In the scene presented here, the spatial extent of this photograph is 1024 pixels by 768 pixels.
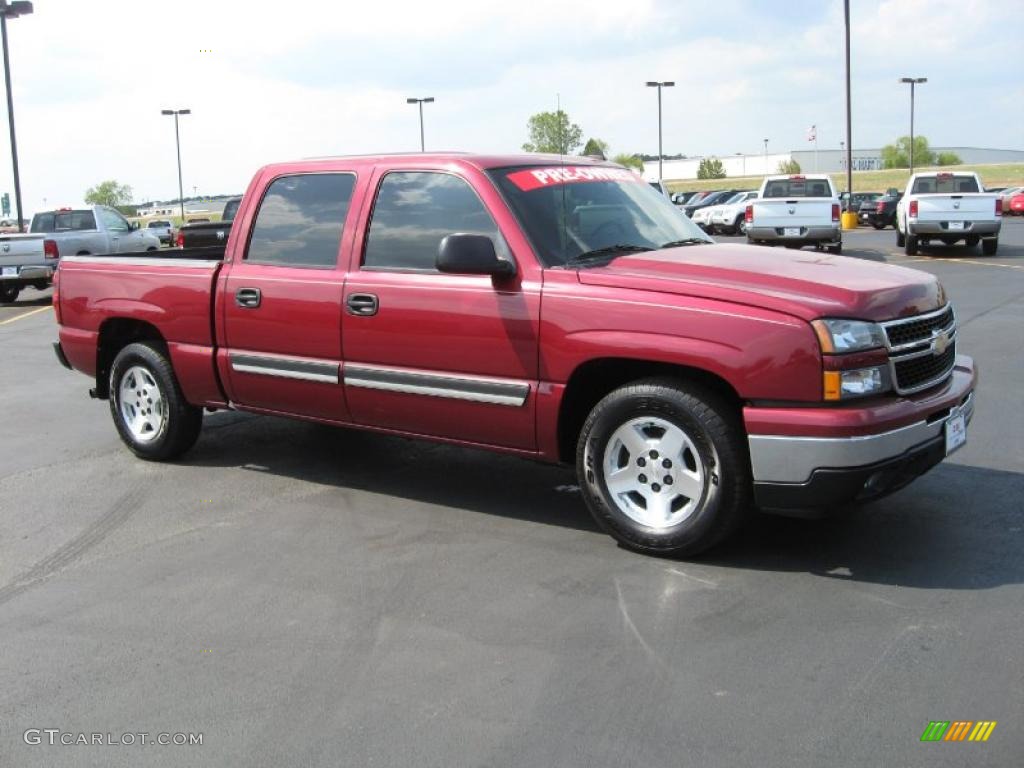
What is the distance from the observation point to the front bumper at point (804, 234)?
2164cm

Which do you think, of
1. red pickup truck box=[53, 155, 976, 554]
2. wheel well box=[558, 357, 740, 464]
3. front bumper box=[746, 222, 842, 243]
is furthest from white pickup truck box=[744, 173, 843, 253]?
wheel well box=[558, 357, 740, 464]

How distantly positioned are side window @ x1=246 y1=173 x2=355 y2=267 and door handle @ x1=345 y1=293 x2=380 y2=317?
0.28 metres

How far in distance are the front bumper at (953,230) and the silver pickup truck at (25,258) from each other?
16.7 m

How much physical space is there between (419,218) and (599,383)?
4.23 feet

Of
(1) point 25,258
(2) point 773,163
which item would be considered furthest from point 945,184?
(2) point 773,163

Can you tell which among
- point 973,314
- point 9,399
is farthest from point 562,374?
point 973,314

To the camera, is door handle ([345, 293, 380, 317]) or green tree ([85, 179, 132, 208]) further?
green tree ([85, 179, 132, 208])

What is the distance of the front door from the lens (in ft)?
16.8

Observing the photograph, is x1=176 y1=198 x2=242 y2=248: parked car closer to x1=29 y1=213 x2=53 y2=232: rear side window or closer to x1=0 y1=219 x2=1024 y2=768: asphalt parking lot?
x1=29 y1=213 x2=53 y2=232: rear side window

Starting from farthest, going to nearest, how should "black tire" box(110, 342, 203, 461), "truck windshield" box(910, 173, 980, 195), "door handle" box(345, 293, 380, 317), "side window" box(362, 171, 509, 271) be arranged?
"truck windshield" box(910, 173, 980, 195) → "black tire" box(110, 342, 203, 461) → "door handle" box(345, 293, 380, 317) → "side window" box(362, 171, 509, 271)

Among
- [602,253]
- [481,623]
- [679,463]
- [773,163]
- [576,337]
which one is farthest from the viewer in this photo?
[773,163]

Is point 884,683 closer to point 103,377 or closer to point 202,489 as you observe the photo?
point 202,489

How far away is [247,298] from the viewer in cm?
608

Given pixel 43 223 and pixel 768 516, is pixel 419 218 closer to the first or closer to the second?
pixel 768 516
